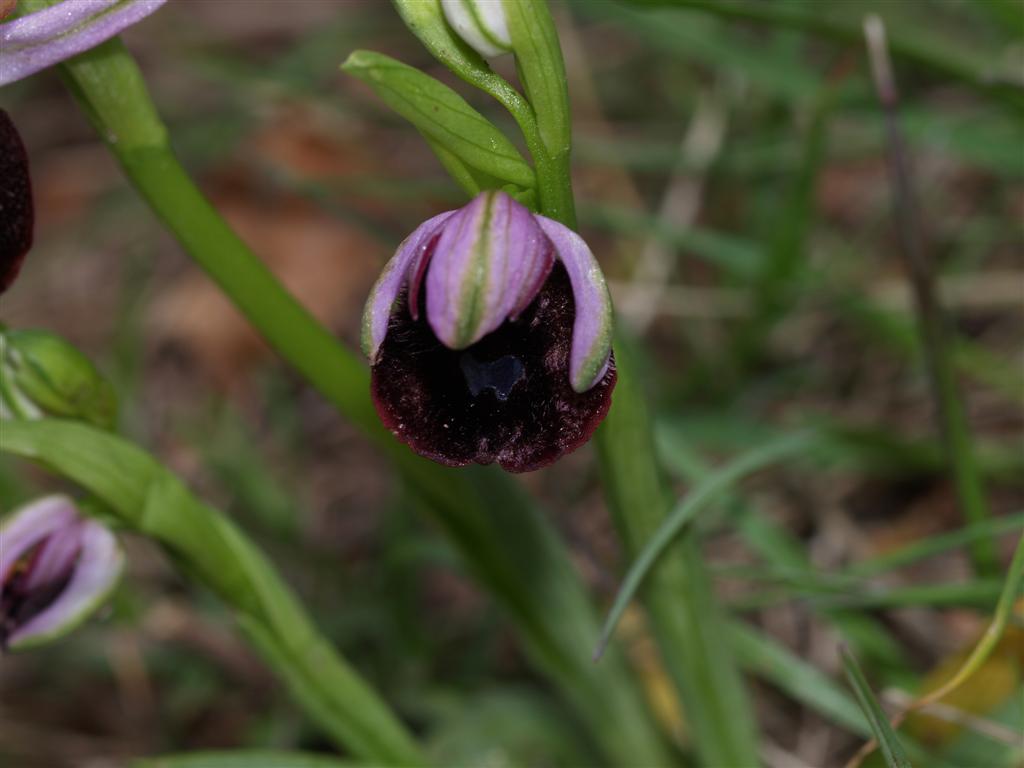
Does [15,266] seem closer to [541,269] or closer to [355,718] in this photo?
[541,269]

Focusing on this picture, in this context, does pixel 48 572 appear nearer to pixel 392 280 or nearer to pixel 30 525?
pixel 30 525

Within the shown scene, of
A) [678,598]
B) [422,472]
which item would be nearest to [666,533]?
[678,598]

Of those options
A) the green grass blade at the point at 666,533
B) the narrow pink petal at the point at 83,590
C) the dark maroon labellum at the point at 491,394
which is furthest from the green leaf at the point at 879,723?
the narrow pink petal at the point at 83,590

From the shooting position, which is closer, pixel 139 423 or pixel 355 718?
pixel 355 718

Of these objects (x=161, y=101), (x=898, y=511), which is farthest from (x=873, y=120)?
(x=161, y=101)

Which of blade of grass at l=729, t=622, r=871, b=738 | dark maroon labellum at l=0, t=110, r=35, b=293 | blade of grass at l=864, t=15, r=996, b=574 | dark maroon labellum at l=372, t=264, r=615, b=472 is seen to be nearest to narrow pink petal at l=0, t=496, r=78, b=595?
dark maroon labellum at l=0, t=110, r=35, b=293

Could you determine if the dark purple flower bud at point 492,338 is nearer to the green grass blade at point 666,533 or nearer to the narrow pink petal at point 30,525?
the green grass blade at point 666,533

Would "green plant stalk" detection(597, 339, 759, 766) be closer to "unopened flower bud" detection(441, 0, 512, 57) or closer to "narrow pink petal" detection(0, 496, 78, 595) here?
"unopened flower bud" detection(441, 0, 512, 57)
